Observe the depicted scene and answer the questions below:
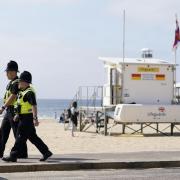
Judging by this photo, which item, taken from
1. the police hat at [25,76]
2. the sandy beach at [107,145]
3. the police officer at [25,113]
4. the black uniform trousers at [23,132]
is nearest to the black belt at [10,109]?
the police officer at [25,113]

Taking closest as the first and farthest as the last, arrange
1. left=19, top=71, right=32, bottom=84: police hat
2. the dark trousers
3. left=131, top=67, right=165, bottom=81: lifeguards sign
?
1. left=19, top=71, right=32, bottom=84: police hat
2. the dark trousers
3. left=131, top=67, right=165, bottom=81: lifeguards sign

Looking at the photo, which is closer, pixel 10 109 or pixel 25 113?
pixel 25 113

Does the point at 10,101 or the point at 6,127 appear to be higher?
the point at 10,101

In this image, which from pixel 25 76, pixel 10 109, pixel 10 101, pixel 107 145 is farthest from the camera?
pixel 107 145

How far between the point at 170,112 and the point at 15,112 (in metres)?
14.3

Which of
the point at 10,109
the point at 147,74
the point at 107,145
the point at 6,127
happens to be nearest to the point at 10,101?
the point at 10,109

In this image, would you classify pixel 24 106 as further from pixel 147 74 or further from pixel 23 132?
pixel 147 74

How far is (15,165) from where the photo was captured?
11555 millimetres

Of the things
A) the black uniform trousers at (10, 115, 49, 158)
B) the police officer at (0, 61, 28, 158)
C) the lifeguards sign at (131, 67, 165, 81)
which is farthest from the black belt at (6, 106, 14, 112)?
the lifeguards sign at (131, 67, 165, 81)

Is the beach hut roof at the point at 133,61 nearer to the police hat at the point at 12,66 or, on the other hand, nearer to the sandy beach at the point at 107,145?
the sandy beach at the point at 107,145

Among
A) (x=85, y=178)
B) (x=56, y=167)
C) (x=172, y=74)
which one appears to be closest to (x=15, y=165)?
(x=56, y=167)

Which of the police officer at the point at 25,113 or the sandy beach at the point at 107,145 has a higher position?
the police officer at the point at 25,113

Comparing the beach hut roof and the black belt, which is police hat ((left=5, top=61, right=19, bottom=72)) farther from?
the beach hut roof

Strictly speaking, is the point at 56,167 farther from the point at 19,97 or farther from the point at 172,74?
the point at 172,74
